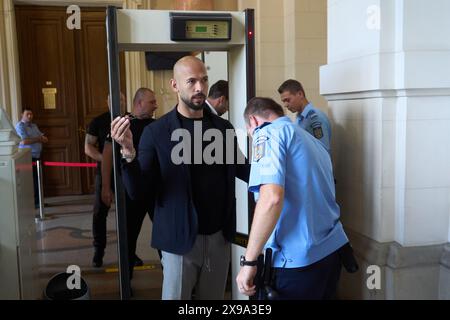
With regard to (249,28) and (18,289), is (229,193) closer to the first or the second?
(249,28)

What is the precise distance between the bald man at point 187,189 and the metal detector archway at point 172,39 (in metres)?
0.22

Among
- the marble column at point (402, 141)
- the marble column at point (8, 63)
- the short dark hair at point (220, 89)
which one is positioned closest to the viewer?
the marble column at point (402, 141)

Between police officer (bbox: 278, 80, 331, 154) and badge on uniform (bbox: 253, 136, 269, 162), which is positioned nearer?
badge on uniform (bbox: 253, 136, 269, 162)

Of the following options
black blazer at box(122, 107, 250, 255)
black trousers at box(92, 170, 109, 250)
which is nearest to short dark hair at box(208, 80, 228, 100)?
black trousers at box(92, 170, 109, 250)

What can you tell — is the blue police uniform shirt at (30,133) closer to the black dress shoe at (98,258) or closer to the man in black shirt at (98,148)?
the man in black shirt at (98,148)

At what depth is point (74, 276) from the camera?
3.23 meters

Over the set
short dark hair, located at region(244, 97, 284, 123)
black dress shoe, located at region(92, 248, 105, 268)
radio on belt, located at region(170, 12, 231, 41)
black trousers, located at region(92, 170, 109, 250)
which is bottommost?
black dress shoe, located at region(92, 248, 105, 268)

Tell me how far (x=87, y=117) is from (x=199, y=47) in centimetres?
504

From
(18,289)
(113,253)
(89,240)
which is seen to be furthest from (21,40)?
(18,289)

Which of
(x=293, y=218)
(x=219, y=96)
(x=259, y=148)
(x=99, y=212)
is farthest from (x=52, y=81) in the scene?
(x=293, y=218)

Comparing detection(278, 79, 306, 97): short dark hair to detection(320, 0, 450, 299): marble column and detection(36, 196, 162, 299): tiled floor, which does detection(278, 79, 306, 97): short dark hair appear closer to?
detection(320, 0, 450, 299): marble column

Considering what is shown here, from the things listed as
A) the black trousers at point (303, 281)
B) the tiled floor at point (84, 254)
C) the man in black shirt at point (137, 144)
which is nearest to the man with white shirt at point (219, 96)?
the man in black shirt at point (137, 144)

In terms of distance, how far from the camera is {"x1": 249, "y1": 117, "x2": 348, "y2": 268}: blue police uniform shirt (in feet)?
5.52

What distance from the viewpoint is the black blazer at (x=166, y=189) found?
2.02 metres
